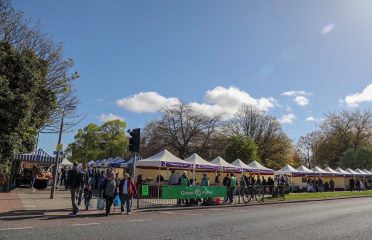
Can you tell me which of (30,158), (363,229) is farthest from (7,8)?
(363,229)

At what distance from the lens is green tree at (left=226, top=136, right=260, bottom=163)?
5659 centimetres

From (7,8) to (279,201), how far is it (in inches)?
789

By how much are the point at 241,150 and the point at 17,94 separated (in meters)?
41.7

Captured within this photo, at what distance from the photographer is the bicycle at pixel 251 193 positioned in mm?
24233

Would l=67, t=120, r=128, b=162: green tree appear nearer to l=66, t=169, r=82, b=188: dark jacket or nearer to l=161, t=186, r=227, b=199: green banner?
l=161, t=186, r=227, b=199: green banner

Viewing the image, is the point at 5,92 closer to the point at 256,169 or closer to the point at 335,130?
the point at 256,169

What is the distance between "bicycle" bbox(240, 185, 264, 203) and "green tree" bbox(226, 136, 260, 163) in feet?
101

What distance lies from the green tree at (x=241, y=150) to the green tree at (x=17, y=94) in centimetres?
3875

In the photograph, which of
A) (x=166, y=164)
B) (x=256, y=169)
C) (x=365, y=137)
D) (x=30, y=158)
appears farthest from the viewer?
(x=365, y=137)

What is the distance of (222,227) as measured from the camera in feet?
40.1

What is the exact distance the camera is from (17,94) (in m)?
18.7

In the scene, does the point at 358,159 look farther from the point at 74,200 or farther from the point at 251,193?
the point at 74,200

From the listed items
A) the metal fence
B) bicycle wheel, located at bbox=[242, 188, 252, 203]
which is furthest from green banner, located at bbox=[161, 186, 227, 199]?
bicycle wheel, located at bbox=[242, 188, 252, 203]

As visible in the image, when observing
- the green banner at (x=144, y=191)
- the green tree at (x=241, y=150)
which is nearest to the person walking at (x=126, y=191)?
the green banner at (x=144, y=191)
